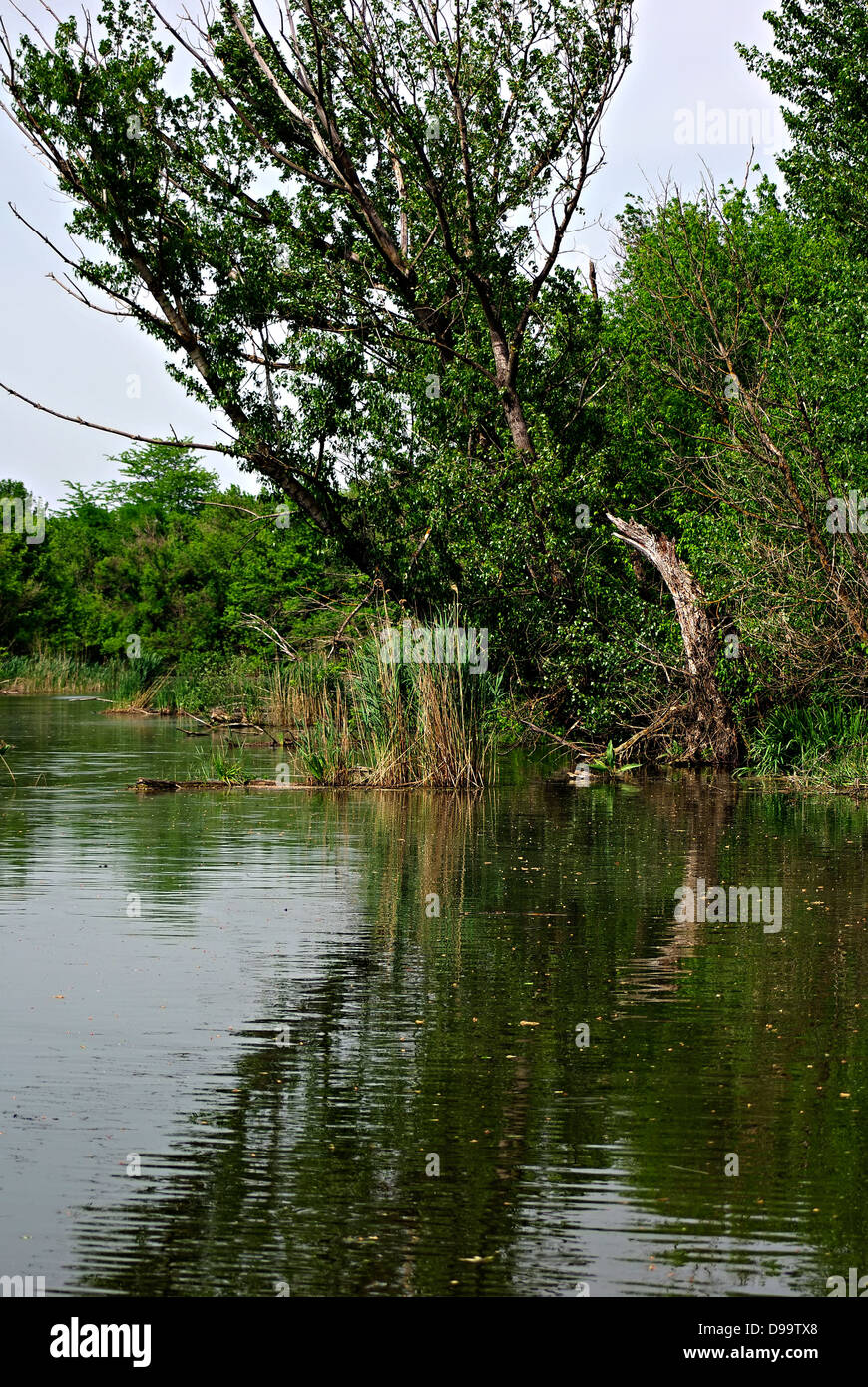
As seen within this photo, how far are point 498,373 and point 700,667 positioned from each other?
5.32 metres

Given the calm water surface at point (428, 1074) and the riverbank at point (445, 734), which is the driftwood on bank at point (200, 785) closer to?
the riverbank at point (445, 734)

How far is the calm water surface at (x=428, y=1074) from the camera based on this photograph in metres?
4.62

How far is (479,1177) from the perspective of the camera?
5215 mm

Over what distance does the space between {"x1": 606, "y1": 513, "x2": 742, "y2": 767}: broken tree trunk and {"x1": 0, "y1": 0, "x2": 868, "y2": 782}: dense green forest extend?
4cm

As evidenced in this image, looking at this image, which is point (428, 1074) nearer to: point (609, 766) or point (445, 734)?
point (445, 734)

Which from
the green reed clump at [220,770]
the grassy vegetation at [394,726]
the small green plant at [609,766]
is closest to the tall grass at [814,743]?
the small green plant at [609,766]

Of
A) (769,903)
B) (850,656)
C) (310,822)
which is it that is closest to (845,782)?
(850,656)

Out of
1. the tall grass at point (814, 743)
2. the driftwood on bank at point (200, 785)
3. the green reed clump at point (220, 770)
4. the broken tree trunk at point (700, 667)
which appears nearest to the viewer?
the driftwood on bank at point (200, 785)

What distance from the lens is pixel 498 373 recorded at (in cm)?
2270

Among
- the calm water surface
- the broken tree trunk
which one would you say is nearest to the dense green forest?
the broken tree trunk

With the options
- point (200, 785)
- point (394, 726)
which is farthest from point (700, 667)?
point (200, 785)

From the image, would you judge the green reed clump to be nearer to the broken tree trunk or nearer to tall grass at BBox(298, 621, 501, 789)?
tall grass at BBox(298, 621, 501, 789)

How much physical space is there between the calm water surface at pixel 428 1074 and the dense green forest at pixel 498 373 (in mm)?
7704

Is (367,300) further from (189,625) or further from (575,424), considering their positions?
(189,625)
